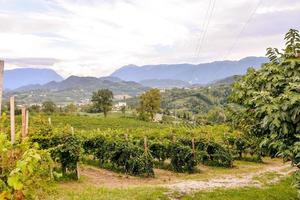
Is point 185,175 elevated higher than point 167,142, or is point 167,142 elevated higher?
point 167,142

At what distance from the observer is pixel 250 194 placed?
17.2 m

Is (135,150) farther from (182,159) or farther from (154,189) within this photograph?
(154,189)

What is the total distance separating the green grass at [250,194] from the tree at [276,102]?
19.9ft

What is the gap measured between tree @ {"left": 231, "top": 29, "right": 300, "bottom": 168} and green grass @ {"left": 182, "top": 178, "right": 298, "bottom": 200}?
6064 mm

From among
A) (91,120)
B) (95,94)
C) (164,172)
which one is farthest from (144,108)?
(164,172)

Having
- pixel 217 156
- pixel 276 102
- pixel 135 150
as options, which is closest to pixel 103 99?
pixel 217 156

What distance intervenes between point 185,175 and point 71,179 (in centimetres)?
776

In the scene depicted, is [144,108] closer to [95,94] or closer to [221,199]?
[95,94]

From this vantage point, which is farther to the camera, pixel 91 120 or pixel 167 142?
pixel 91 120

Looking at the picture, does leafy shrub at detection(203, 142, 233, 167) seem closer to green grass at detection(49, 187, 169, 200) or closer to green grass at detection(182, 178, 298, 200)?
green grass at detection(182, 178, 298, 200)

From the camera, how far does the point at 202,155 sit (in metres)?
27.1

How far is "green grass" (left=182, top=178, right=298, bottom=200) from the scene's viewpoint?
53.7 feet

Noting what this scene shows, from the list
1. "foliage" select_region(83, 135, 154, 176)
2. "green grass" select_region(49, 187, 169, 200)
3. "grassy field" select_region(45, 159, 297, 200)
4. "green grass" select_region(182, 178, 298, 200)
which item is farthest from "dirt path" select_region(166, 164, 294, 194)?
"foliage" select_region(83, 135, 154, 176)

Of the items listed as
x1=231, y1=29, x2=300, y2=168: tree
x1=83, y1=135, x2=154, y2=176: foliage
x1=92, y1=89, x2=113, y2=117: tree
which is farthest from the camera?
x1=92, y1=89, x2=113, y2=117: tree
